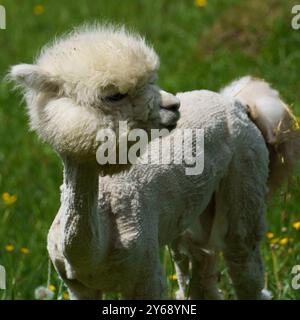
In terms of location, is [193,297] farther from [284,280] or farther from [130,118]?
[130,118]

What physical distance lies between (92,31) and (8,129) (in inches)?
199

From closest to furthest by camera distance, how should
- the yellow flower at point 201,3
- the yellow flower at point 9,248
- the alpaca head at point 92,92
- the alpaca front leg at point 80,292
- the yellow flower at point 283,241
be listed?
1. the alpaca head at point 92,92
2. the alpaca front leg at point 80,292
3. the yellow flower at point 283,241
4. the yellow flower at point 9,248
5. the yellow flower at point 201,3

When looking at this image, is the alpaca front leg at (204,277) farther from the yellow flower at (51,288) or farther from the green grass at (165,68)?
the yellow flower at (51,288)

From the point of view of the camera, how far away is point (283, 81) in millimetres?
8414

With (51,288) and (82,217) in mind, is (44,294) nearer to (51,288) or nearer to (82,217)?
(51,288)

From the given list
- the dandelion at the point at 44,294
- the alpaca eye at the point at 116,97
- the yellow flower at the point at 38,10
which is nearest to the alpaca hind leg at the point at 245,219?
the dandelion at the point at 44,294

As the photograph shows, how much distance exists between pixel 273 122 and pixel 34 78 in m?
1.70

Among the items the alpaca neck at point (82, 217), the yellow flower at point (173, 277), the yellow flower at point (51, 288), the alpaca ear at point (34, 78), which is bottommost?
the yellow flower at point (51, 288)

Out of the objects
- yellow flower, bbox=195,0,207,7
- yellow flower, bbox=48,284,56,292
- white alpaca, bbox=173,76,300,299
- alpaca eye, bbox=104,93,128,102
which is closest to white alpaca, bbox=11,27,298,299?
alpaca eye, bbox=104,93,128,102

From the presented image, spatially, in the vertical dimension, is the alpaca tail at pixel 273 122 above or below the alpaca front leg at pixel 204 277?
above

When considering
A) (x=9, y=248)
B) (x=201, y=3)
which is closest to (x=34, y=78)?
(x=9, y=248)

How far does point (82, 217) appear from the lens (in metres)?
4.05

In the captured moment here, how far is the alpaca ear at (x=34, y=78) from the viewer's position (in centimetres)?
381
